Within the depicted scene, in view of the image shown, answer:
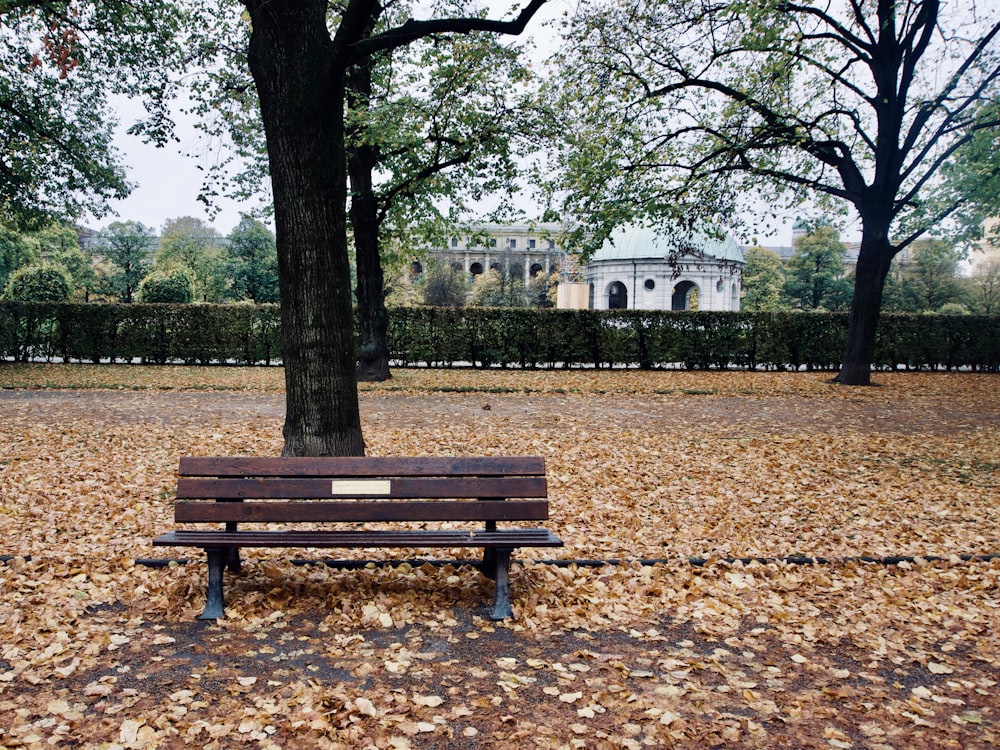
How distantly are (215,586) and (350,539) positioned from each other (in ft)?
2.52

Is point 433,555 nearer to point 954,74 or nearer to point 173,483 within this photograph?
point 173,483

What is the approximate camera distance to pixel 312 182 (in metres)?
6.05

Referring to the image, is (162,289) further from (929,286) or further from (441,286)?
(929,286)

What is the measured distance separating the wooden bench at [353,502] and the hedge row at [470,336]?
18.6 metres

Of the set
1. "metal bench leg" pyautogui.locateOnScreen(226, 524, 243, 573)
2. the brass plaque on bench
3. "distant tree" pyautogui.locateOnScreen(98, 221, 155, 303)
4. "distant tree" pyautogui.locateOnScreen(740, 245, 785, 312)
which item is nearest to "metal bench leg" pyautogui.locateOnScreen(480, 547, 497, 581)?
the brass plaque on bench

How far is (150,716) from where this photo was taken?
118 inches

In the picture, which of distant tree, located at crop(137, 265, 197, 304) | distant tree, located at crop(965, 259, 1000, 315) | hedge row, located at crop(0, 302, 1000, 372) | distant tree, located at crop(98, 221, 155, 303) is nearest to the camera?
hedge row, located at crop(0, 302, 1000, 372)

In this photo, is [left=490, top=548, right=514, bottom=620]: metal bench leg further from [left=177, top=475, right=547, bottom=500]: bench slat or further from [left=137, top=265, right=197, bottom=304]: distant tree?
[left=137, top=265, right=197, bottom=304]: distant tree

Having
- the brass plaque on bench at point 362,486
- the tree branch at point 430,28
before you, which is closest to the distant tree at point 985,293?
the tree branch at point 430,28

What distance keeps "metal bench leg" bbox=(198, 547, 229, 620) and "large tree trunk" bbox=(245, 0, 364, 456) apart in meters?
2.38

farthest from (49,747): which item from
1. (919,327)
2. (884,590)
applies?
(919,327)

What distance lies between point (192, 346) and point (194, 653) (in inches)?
826

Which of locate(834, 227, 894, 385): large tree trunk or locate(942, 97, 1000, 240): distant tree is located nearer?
locate(942, 97, 1000, 240): distant tree

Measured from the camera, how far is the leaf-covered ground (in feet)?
9.85
